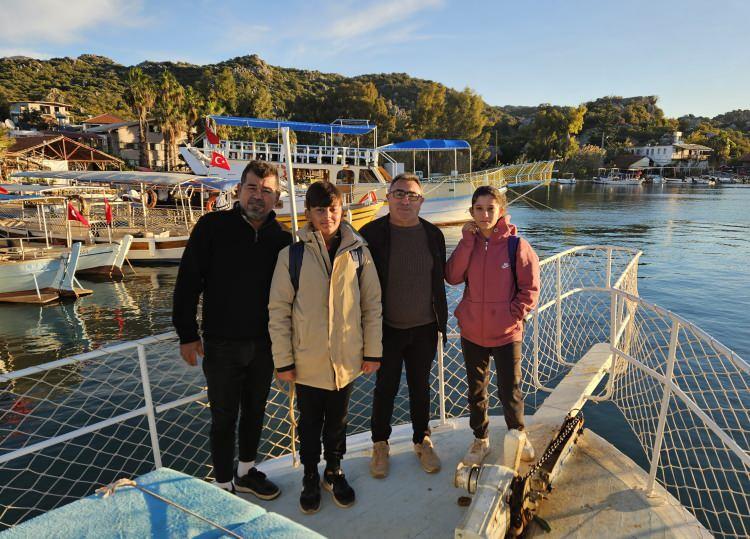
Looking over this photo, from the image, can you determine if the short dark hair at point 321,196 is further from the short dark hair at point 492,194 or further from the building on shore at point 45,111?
the building on shore at point 45,111

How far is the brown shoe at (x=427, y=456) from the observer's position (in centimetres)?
268

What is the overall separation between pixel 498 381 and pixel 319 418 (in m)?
1.10

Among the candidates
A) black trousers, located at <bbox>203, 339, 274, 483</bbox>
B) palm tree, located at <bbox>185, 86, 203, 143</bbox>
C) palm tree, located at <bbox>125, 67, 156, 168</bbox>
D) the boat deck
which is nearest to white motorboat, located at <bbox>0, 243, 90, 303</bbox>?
the boat deck

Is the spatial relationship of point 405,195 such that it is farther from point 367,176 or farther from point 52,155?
point 52,155

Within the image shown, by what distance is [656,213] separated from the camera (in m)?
32.0

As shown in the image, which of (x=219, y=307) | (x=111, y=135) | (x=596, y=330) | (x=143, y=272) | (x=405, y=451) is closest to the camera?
(x=219, y=307)

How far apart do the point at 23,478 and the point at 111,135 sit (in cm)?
4977

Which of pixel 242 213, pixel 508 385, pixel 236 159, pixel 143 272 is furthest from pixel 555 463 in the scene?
Result: pixel 236 159

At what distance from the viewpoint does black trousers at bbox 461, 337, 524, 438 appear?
2658 millimetres

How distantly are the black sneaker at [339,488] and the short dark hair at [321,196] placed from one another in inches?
57.5

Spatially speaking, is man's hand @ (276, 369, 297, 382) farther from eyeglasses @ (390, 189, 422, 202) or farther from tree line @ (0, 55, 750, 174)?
tree line @ (0, 55, 750, 174)

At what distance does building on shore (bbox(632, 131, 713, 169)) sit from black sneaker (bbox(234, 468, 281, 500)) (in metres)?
95.6

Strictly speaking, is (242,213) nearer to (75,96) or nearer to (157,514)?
(157,514)

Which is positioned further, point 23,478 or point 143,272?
point 143,272
